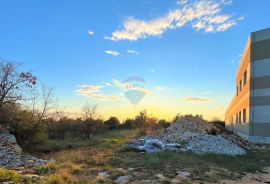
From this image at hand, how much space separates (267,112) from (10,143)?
18260 mm

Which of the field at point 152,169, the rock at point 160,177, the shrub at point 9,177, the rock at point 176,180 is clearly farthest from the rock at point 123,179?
the shrub at point 9,177

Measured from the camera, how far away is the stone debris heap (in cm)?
1131

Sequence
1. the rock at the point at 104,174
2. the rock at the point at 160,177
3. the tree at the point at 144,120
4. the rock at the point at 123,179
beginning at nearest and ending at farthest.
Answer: the rock at the point at 123,179, the rock at the point at 160,177, the rock at the point at 104,174, the tree at the point at 144,120

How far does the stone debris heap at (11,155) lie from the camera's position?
11312 mm

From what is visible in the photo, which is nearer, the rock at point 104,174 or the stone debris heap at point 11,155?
the rock at point 104,174

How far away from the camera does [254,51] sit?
19.3m

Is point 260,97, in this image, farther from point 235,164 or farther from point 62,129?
point 62,129

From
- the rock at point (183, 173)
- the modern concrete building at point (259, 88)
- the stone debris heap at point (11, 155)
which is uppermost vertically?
the modern concrete building at point (259, 88)

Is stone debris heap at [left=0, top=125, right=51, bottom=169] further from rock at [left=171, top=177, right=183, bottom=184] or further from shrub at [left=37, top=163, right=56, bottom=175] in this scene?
rock at [left=171, top=177, right=183, bottom=184]

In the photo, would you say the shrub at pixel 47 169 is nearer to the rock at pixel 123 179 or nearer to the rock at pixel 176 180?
the rock at pixel 123 179

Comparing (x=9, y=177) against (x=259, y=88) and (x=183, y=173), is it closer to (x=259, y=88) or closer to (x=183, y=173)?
(x=183, y=173)

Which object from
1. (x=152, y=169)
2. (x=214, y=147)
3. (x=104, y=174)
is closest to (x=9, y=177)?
(x=104, y=174)

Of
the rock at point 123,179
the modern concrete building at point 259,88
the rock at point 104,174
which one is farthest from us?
the modern concrete building at point 259,88

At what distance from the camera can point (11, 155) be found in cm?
1315
